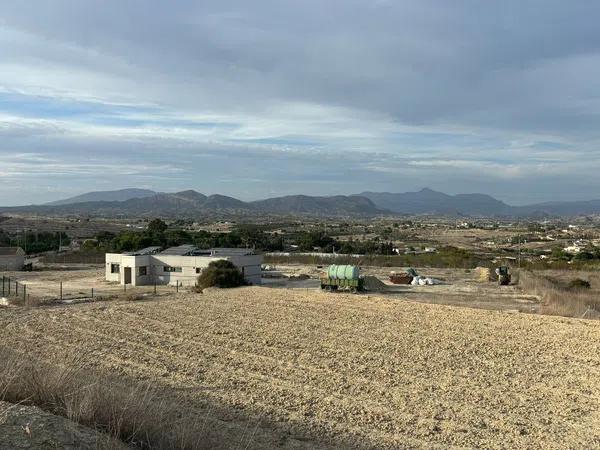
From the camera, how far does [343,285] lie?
38.4 metres

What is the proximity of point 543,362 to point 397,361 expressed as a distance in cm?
430

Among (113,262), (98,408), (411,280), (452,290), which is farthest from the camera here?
(113,262)

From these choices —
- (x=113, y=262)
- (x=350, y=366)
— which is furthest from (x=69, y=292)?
(x=350, y=366)

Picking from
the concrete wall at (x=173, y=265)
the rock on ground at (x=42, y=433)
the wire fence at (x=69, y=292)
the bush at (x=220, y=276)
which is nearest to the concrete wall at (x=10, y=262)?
the wire fence at (x=69, y=292)

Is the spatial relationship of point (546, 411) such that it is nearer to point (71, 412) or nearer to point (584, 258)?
point (71, 412)

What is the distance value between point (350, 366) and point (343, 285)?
22.3 metres

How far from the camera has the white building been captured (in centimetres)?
4362

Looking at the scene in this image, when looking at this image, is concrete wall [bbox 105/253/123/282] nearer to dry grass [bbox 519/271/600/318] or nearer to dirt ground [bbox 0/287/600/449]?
dirt ground [bbox 0/287/600/449]

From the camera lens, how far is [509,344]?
20.2 metres

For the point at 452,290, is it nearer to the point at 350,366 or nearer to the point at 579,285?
the point at 579,285

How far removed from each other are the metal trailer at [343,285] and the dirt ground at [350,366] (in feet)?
26.9

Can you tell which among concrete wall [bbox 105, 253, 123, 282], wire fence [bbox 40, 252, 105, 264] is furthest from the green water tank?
wire fence [bbox 40, 252, 105, 264]

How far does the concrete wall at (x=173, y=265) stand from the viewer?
43.5 metres

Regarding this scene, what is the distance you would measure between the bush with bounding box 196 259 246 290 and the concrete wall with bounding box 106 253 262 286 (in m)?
1.61
